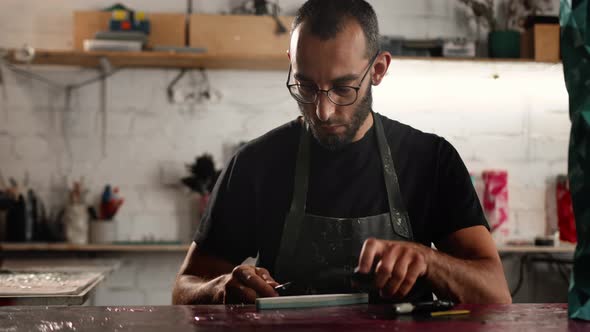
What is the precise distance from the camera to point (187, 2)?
12.6 ft

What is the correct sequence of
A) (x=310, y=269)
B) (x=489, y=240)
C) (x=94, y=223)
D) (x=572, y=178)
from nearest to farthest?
(x=572, y=178) → (x=489, y=240) → (x=310, y=269) → (x=94, y=223)

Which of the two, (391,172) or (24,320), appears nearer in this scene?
(24,320)

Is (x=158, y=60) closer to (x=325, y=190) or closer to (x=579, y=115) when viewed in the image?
(x=325, y=190)

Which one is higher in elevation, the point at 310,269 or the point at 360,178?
the point at 360,178

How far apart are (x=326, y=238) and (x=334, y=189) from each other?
0.47 ft

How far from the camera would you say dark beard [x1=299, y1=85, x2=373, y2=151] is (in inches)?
78.2

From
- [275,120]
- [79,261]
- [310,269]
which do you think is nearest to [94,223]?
[79,261]

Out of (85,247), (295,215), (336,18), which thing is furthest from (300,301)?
(85,247)

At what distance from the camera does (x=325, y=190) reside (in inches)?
80.4

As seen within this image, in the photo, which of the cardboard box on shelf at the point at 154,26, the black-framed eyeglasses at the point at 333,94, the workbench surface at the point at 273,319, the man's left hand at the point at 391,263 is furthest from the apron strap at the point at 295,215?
the cardboard box on shelf at the point at 154,26

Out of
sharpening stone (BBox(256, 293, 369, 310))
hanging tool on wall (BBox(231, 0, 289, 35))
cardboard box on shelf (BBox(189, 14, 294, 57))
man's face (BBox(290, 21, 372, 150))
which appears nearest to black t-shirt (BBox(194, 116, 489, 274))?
man's face (BBox(290, 21, 372, 150))

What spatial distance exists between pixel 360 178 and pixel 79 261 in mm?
2106

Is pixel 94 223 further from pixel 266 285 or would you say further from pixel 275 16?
pixel 266 285

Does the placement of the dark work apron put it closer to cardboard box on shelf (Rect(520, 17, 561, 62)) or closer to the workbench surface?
the workbench surface
